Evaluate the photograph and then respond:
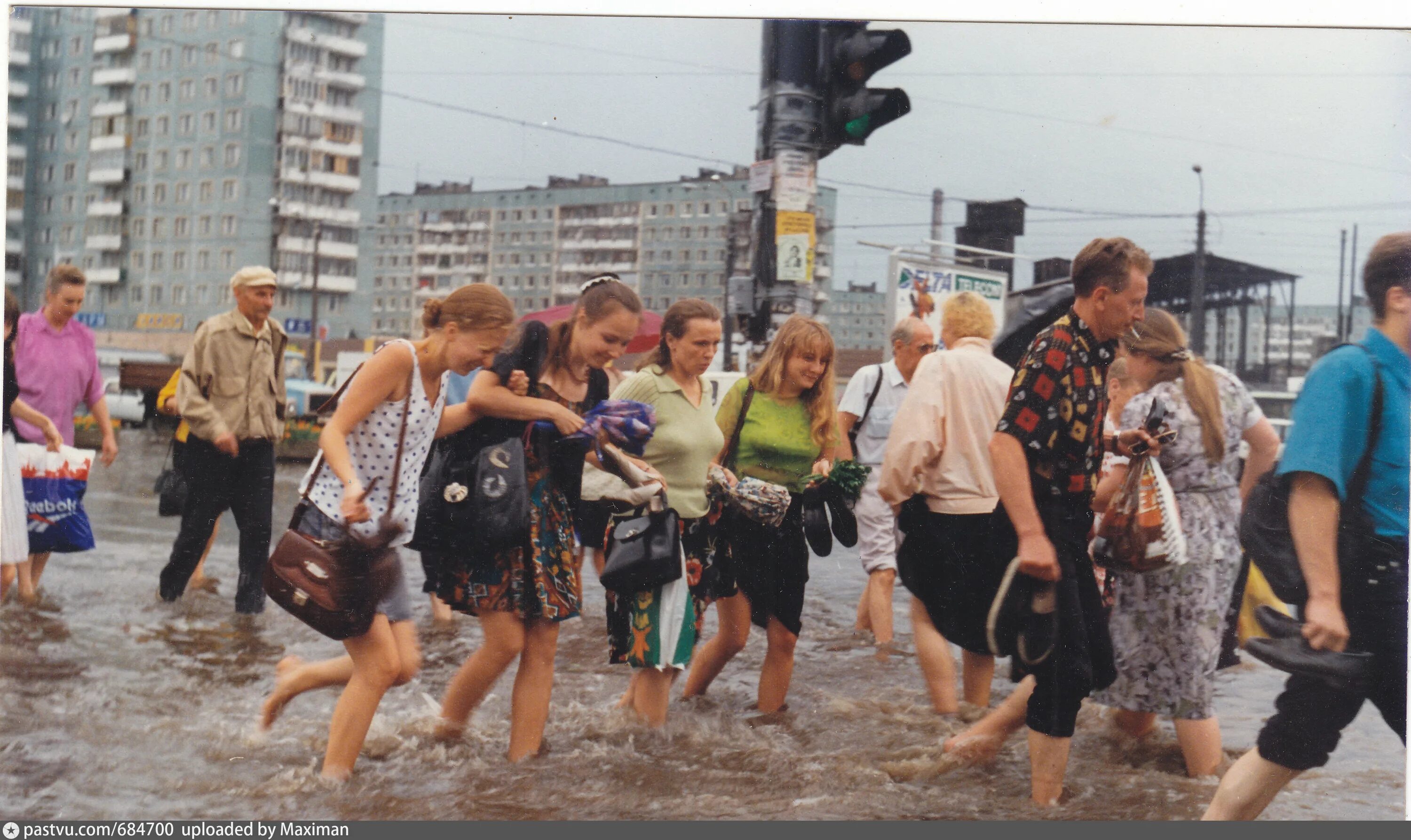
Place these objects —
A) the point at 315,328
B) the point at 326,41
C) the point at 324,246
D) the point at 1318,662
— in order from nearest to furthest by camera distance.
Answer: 1. the point at 1318,662
2. the point at 326,41
3. the point at 324,246
4. the point at 315,328

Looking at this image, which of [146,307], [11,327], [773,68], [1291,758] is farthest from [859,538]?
[146,307]

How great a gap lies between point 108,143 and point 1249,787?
5.97m

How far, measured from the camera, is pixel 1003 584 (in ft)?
13.6

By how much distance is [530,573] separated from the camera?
4492mm

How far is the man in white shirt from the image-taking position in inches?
271

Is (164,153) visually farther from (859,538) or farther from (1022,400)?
(1022,400)

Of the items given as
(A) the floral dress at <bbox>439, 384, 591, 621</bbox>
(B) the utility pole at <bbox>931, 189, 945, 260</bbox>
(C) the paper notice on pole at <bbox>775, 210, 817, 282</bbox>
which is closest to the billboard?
(B) the utility pole at <bbox>931, 189, 945, 260</bbox>

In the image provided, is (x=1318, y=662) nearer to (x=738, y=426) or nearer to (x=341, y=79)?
(x=738, y=426)

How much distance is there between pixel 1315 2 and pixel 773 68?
7.16ft

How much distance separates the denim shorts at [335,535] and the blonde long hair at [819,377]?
1.73m

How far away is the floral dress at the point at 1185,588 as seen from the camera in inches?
185

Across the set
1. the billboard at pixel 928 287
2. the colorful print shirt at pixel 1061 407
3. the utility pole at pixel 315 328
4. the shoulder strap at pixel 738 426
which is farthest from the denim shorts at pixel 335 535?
the utility pole at pixel 315 328

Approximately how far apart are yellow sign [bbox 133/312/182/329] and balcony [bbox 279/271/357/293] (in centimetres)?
940

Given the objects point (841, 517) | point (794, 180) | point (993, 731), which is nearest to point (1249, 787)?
point (993, 731)
